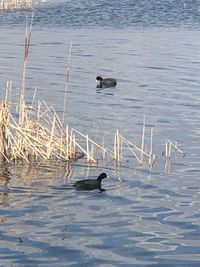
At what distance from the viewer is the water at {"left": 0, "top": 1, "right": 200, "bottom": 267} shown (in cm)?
991

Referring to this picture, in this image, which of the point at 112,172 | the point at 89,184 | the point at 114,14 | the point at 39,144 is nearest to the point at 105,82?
the point at 39,144

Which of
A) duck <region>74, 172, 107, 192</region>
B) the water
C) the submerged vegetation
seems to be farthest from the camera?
the submerged vegetation

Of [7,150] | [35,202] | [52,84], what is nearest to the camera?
[35,202]

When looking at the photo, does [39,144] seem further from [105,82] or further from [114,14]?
[114,14]

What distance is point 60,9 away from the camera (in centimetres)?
5075

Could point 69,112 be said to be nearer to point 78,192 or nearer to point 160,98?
point 160,98

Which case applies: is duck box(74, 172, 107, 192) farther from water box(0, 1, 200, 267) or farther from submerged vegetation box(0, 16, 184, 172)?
submerged vegetation box(0, 16, 184, 172)

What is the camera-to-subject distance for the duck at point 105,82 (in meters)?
24.3

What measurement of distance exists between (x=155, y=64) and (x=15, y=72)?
19.2 ft

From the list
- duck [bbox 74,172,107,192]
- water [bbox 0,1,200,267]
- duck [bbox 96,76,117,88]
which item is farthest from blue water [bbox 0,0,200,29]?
duck [bbox 74,172,107,192]

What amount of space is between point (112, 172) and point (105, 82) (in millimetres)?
10721

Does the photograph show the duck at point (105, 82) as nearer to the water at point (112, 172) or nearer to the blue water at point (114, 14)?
the water at point (112, 172)

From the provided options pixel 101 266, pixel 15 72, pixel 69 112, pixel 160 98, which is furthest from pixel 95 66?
pixel 101 266

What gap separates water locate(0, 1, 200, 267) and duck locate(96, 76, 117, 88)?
0.83 feet
